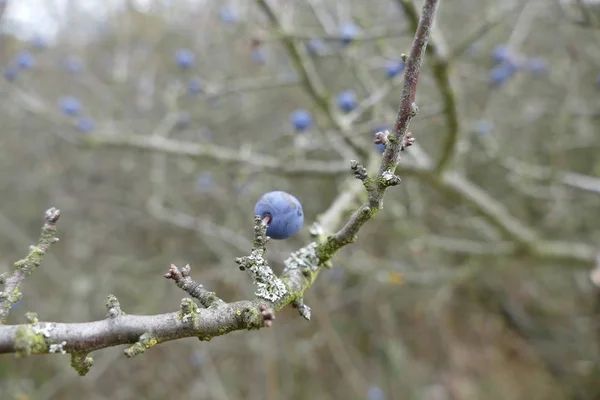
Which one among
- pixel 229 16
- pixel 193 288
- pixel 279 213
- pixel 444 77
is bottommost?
pixel 193 288

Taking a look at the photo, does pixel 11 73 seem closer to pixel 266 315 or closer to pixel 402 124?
pixel 266 315

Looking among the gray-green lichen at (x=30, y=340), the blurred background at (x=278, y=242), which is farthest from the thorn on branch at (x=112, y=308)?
the blurred background at (x=278, y=242)

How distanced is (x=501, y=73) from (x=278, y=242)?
2.75 meters

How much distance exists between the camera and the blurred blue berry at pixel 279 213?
4.60ft

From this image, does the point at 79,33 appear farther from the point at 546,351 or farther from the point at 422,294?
the point at 546,351

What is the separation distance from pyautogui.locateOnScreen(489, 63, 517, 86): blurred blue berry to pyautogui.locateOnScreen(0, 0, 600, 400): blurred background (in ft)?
2.57

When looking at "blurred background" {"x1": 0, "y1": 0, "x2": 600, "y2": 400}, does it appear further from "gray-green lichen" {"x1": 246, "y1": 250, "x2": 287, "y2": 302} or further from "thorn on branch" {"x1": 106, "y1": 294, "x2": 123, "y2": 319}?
"thorn on branch" {"x1": 106, "y1": 294, "x2": 123, "y2": 319}

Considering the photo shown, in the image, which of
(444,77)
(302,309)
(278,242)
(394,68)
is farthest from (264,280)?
(278,242)

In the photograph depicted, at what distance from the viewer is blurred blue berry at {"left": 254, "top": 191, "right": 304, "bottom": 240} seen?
1403mm

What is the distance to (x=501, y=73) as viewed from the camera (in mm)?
4211

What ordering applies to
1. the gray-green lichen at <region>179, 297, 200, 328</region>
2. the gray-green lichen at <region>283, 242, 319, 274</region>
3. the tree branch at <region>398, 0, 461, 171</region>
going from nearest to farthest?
the gray-green lichen at <region>179, 297, 200, 328</region>, the gray-green lichen at <region>283, 242, 319, 274</region>, the tree branch at <region>398, 0, 461, 171</region>

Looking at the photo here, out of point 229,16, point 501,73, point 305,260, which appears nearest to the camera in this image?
point 305,260

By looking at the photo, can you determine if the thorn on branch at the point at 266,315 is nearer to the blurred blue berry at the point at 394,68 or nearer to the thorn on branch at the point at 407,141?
the thorn on branch at the point at 407,141

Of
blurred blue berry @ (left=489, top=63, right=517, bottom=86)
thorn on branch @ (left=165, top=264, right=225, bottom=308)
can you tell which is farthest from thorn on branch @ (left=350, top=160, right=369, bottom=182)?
blurred blue berry @ (left=489, top=63, right=517, bottom=86)
